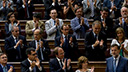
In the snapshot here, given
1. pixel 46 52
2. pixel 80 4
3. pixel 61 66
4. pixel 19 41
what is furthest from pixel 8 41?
pixel 80 4

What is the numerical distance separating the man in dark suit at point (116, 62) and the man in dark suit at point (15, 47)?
2.00 meters

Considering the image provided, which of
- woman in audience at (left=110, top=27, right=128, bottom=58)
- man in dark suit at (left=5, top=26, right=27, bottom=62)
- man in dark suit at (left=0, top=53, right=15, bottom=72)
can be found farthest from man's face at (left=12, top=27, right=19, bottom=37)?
woman in audience at (left=110, top=27, right=128, bottom=58)

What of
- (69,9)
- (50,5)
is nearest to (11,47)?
(69,9)

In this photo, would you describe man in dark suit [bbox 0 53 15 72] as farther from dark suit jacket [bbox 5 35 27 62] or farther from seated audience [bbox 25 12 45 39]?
seated audience [bbox 25 12 45 39]

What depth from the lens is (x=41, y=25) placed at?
892cm

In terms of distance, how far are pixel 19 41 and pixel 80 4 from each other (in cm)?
→ 231

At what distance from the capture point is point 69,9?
9.38 metres

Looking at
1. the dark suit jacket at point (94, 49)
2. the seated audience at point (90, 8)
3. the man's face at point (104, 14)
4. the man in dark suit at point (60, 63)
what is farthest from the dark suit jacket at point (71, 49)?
the seated audience at point (90, 8)

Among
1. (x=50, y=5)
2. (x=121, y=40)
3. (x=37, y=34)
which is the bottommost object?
(x=121, y=40)

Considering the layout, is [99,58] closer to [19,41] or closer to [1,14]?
[19,41]

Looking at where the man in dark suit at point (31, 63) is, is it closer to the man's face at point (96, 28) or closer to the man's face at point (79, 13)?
the man's face at point (96, 28)

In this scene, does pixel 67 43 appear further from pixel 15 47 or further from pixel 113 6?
pixel 113 6

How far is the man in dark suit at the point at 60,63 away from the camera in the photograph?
23.5ft

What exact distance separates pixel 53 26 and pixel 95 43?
4.25 ft
